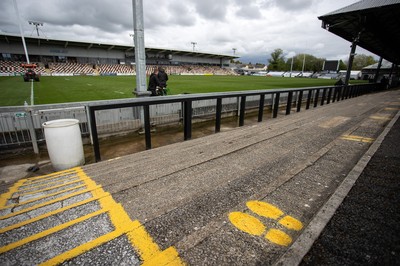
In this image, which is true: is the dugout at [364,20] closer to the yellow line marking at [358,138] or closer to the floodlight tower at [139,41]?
the yellow line marking at [358,138]

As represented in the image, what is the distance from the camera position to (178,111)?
7.94m

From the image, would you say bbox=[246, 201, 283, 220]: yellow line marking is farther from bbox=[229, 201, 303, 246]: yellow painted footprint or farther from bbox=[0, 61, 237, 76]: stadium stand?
bbox=[0, 61, 237, 76]: stadium stand

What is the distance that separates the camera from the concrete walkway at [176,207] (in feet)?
5.92

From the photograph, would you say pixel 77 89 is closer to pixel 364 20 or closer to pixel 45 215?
pixel 45 215

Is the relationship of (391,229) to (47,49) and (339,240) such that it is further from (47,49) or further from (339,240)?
(47,49)

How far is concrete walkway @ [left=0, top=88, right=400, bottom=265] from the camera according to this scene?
1.80 metres

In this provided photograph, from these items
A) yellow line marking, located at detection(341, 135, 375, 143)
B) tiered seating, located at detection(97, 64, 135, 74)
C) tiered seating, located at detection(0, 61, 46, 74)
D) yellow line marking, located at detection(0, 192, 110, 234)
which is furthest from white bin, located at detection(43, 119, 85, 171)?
tiered seating, located at detection(97, 64, 135, 74)

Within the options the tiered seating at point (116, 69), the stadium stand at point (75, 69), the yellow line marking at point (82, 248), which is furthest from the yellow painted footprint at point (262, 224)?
the tiered seating at point (116, 69)

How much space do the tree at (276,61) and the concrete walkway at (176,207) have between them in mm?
116322

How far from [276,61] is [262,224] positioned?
12338 centimetres

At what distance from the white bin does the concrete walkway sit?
527 millimetres

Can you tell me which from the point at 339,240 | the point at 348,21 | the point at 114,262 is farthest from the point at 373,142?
the point at 348,21

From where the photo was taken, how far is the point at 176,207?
8.07ft

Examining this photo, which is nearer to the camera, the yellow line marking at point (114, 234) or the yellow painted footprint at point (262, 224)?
the yellow line marking at point (114, 234)
